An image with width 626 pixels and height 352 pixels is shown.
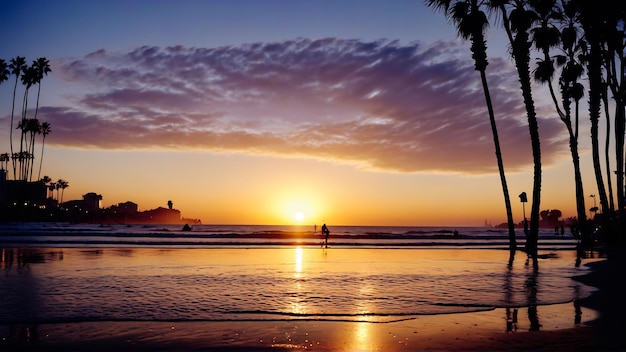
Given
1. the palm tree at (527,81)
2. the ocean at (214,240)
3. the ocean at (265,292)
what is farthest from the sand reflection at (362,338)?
the ocean at (214,240)

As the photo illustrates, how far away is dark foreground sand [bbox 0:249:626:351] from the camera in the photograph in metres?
8.41

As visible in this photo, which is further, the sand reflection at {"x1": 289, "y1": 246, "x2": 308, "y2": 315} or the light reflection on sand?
the sand reflection at {"x1": 289, "y1": 246, "x2": 308, "y2": 315}

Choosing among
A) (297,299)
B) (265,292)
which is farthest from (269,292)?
(297,299)

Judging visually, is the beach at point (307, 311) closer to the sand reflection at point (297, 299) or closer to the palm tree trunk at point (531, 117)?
the sand reflection at point (297, 299)

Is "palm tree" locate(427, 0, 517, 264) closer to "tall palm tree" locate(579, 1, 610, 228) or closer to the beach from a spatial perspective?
"tall palm tree" locate(579, 1, 610, 228)

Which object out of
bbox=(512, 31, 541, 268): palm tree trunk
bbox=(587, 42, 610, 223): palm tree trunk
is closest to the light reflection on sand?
bbox=(512, 31, 541, 268): palm tree trunk

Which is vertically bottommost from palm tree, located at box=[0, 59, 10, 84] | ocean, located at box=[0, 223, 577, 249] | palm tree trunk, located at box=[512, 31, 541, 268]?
ocean, located at box=[0, 223, 577, 249]

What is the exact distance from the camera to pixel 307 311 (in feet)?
38.5

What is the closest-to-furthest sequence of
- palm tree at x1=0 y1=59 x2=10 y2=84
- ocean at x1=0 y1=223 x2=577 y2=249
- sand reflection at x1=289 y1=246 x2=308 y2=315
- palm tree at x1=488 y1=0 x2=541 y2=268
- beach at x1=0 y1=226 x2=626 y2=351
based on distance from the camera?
beach at x1=0 y1=226 x2=626 y2=351 < sand reflection at x1=289 y1=246 x2=308 y2=315 < palm tree at x1=488 y1=0 x2=541 y2=268 < ocean at x1=0 y1=223 x2=577 y2=249 < palm tree at x1=0 y1=59 x2=10 y2=84

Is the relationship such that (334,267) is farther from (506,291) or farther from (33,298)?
(33,298)

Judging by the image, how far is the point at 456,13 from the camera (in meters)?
33.7

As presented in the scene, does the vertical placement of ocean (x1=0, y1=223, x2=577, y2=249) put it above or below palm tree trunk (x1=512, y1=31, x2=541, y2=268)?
below

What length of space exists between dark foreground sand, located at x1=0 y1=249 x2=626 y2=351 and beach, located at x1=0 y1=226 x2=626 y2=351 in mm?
21

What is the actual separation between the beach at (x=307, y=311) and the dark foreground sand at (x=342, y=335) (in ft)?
0.07
